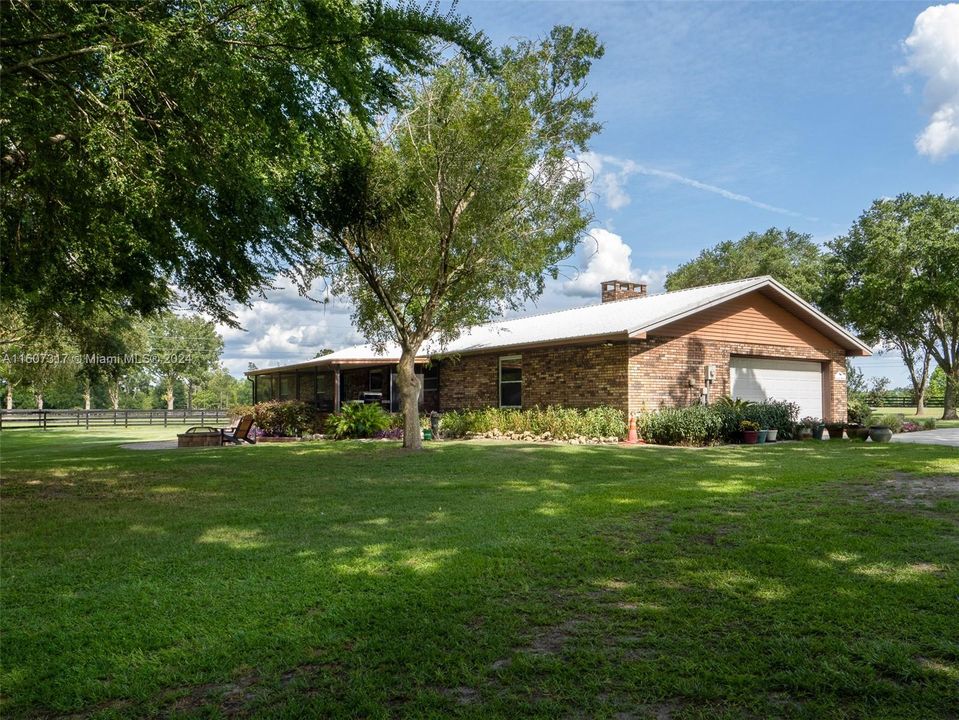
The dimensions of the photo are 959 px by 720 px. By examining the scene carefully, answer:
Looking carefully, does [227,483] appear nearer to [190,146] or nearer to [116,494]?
[116,494]

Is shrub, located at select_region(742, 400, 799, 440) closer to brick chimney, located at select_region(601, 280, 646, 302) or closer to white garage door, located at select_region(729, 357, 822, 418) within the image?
white garage door, located at select_region(729, 357, 822, 418)

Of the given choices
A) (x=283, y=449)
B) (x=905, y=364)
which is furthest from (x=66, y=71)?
(x=905, y=364)

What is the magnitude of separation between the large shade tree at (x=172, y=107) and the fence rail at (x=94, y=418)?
1072 inches

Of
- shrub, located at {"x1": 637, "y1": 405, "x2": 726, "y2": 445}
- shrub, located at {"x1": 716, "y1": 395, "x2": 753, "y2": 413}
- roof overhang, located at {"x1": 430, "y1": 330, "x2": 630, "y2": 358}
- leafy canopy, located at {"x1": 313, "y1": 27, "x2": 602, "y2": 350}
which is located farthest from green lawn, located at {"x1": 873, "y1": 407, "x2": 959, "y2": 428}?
leafy canopy, located at {"x1": 313, "y1": 27, "x2": 602, "y2": 350}

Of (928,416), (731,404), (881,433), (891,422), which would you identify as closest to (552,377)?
(731,404)

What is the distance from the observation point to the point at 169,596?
449cm

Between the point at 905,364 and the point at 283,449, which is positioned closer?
the point at 283,449

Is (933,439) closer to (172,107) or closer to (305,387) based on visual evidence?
(172,107)

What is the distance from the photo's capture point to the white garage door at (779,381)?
67.8 feet

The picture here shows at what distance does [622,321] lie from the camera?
18.9 metres

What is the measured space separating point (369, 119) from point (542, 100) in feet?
22.0

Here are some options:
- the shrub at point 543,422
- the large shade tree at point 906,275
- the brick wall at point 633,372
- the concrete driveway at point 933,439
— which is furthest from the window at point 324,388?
the large shade tree at point 906,275

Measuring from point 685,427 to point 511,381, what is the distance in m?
→ 6.69

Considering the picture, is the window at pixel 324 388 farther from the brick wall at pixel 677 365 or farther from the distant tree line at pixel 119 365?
the brick wall at pixel 677 365
